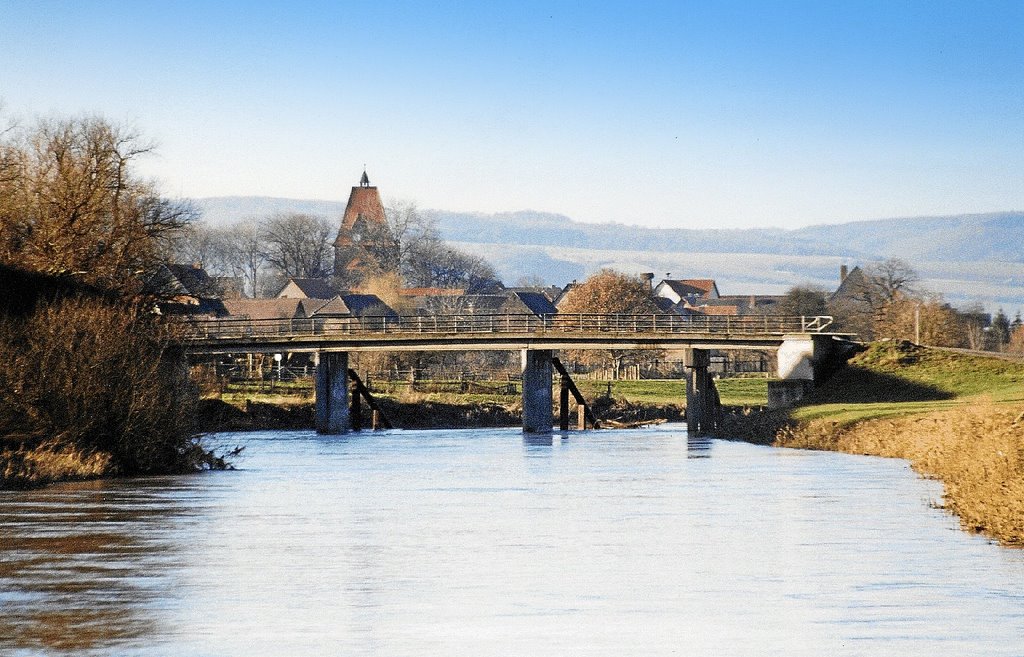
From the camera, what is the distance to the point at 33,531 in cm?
2933

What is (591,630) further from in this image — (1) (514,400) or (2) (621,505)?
(1) (514,400)

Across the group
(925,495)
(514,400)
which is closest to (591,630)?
(925,495)

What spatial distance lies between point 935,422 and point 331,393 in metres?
39.6

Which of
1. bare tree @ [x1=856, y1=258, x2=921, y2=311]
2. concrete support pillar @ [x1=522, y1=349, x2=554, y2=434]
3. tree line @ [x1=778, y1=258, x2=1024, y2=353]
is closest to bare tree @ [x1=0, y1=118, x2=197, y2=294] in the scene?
concrete support pillar @ [x1=522, y1=349, x2=554, y2=434]

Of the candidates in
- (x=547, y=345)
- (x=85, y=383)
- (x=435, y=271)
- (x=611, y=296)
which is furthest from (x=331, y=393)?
(x=435, y=271)

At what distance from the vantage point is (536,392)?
7800 cm

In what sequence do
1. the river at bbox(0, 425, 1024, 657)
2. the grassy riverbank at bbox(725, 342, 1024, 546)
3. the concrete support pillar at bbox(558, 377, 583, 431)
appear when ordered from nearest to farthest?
the river at bbox(0, 425, 1024, 657)
the grassy riverbank at bbox(725, 342, 1024, 546)
the concrete support pillar at bbox(558, 377, 583, 431)

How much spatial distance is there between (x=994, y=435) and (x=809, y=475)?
13.3m

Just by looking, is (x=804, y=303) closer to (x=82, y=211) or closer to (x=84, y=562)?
(x=82, y=211)

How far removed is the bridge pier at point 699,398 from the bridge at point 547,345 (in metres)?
0.05

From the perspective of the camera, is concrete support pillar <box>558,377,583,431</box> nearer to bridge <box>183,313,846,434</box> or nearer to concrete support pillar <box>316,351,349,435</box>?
bridge <box>183,313,846,434</box>

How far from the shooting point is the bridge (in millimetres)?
73125

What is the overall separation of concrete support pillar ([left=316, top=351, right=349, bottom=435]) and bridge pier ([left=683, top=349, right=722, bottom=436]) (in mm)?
18893

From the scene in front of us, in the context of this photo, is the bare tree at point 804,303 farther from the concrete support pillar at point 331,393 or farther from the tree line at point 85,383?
the tree line at point 85,383
